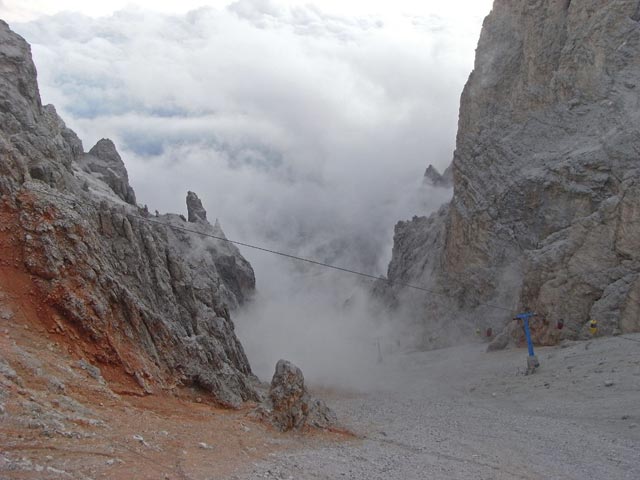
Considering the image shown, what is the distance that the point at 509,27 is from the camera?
221ft

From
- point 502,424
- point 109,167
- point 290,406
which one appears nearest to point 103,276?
point 290,406

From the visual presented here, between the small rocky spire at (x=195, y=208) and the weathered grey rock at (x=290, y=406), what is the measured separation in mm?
49113

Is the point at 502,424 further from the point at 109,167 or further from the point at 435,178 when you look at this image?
the point at 435,178

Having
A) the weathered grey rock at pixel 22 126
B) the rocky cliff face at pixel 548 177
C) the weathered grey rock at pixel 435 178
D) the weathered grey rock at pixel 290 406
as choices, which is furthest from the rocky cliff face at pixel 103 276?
the weathered grey rock at pixel 435 178

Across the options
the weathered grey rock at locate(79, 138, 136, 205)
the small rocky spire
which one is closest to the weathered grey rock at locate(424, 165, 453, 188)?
the small rocky spire

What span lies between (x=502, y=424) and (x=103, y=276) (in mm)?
14861

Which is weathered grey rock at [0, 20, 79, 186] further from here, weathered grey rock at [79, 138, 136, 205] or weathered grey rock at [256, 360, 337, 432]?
weathered grey rock at [79, 138, 136, 205]

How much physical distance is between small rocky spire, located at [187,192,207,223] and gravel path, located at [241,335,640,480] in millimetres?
35244

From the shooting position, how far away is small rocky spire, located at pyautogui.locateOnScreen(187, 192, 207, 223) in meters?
68.9

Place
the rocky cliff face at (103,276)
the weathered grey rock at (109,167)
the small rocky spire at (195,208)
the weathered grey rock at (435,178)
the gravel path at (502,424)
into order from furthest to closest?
the weathered grey rock at (435,178), the small rocky spire at (195,208), the weathered grey rock at (109,167), the rocky cliff face at (103,276), the gravel path at (502,424)

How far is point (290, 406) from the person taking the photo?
18.9 m

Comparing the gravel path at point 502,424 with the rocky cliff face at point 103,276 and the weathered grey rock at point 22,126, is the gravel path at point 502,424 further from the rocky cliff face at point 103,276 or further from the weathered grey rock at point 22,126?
the weathered grey rock at point 22,126

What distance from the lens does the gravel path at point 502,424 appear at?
15984 millimetres

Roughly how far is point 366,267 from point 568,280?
139 metres
